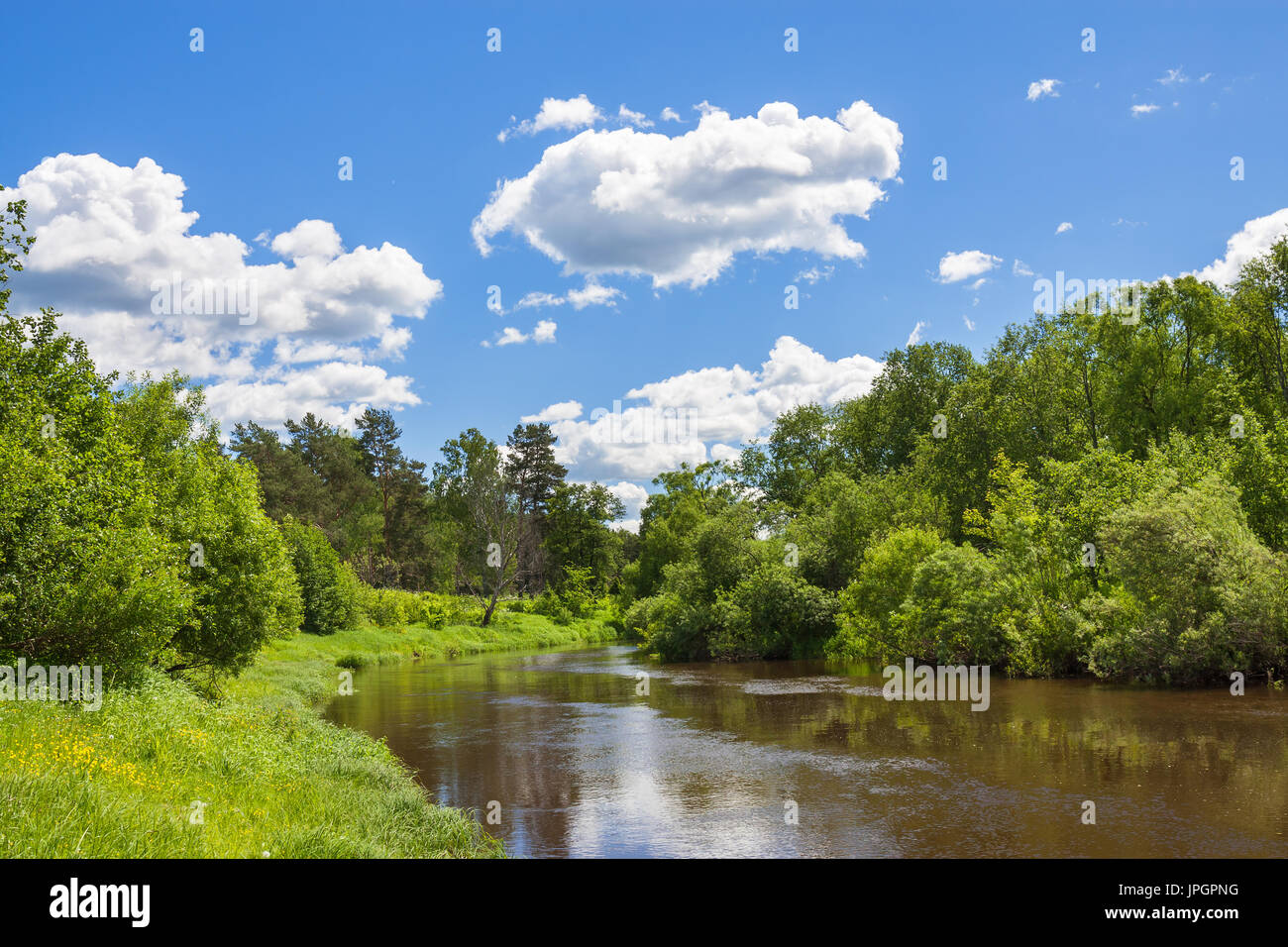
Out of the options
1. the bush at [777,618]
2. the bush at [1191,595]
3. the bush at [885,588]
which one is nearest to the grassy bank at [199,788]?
the bush at [1191,595]

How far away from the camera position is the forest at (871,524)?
1711cm

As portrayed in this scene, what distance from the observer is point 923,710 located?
80.5 ft

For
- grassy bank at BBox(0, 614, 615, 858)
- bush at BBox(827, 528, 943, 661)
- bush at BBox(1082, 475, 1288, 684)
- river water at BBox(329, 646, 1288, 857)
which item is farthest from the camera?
bush at BBox(827, 528, 943, 661)

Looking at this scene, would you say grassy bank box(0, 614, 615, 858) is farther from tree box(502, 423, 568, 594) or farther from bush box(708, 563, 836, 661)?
tree box(502, 423, 568, 594)

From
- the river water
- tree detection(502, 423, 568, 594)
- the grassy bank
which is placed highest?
tree detection(502, 423, 568, 594)

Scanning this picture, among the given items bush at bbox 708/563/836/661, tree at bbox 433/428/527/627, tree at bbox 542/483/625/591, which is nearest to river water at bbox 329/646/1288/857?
bush at bbox 708/563/836/661

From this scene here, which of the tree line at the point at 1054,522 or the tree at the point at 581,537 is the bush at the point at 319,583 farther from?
the tree at the point at 581,537

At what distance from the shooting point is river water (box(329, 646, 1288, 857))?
40.7 feet

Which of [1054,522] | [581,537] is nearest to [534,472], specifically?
[581,537]

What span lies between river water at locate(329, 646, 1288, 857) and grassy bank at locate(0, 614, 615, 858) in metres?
1.63

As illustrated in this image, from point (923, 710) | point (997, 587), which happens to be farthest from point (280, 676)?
point (997, 587)
